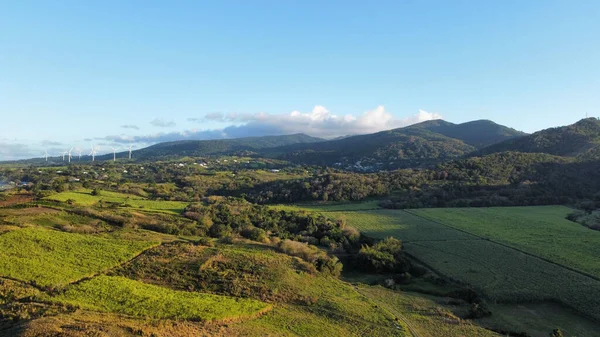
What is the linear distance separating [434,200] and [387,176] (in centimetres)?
3409

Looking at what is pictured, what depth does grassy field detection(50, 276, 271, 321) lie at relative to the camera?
30.2 metres

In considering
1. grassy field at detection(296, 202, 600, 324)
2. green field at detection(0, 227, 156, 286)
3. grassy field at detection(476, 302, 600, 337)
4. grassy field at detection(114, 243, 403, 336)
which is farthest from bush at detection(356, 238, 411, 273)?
green field at detection(0, 227, 156, 286)

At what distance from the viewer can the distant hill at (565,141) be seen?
15812 centimetres

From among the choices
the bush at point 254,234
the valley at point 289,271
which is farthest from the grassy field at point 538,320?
the bush at point 254,234

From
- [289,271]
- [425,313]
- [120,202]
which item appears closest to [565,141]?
[425,313]

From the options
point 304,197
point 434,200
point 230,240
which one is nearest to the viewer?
point 230,240

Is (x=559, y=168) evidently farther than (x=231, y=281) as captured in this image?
Yes

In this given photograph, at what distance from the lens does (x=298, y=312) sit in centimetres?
3491

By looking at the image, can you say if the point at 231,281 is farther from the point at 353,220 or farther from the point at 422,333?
the point at 353,220

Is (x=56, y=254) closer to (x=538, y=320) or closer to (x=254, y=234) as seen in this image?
(x=254, y=234)

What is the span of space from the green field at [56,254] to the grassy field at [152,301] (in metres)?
3.22

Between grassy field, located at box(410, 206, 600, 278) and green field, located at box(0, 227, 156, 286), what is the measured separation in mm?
54365

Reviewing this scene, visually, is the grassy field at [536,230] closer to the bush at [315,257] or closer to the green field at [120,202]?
the bush at [315,257]

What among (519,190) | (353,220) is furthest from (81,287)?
(519,190)
